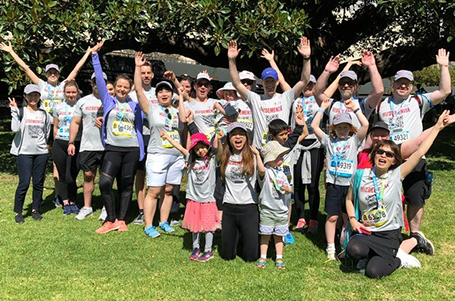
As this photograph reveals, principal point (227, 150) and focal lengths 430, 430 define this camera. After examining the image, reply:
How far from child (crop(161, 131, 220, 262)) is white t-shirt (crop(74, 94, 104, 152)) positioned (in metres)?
1.94

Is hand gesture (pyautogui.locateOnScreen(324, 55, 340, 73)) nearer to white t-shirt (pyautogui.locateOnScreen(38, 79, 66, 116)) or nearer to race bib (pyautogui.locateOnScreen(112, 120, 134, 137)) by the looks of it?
race bib (pyautogui.locateOnScreen(112, 120, 134, 137))

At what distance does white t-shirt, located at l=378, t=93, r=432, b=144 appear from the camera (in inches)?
192

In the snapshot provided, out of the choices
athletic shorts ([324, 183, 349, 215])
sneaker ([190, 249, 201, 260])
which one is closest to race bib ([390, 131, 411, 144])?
athletic shorts ([324, 183, 349, 215])

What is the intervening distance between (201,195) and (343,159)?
65.6 inches

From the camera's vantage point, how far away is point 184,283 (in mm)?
4113

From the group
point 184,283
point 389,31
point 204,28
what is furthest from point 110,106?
point 389,31

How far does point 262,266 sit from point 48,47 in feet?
21.4

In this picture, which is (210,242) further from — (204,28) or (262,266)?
(204,28)

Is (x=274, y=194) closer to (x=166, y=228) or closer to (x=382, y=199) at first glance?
(x=382, y=199)

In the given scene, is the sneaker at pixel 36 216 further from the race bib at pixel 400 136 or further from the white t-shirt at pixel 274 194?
the race bib at pixel 400 136

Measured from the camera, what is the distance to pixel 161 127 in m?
5.53

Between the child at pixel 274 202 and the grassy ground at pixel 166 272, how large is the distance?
0.27 meters

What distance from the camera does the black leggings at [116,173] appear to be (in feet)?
18.7

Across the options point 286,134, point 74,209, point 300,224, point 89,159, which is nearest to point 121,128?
point 89,159
